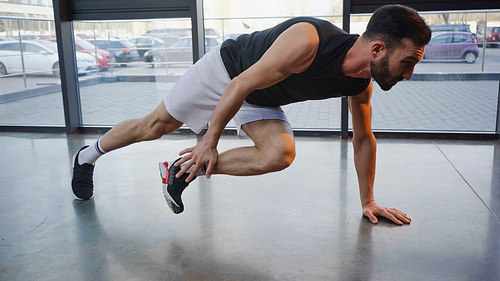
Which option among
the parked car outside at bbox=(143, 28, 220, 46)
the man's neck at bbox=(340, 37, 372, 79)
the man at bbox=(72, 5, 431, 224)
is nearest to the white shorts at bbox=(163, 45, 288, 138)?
the man at bbox=(72, 5, 431, 224)

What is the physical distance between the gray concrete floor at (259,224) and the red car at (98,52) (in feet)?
4.15

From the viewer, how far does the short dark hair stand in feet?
4.83

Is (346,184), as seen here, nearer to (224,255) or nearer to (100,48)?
(224,255)

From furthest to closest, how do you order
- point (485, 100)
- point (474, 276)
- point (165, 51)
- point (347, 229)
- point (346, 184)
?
point (165, 51)
point (485, 100)
point (346, 184)
point (347, 229)
point (474, 276)

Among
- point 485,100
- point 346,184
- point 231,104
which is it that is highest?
point 231,104

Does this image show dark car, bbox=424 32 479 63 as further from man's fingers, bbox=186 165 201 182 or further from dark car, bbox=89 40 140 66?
man's fingers, bbox=186 165 201 182

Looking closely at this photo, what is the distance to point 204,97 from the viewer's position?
1960 millimetres

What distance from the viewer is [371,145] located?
2082 mm

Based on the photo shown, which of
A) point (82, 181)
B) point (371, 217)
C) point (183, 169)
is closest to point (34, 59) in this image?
point (82, 181)

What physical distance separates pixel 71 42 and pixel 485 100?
3.61 metres

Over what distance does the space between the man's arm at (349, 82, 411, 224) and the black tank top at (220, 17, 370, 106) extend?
0.24m

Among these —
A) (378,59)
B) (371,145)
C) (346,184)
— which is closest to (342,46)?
(378,59)

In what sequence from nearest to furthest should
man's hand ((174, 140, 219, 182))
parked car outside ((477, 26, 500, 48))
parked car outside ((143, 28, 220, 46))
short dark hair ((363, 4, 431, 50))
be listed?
short dark hair ((363, 4, 431, 50))
man's hand ((174, 140, 219, 182))
parked car outside ((477, 26, 500, 48))
parked car outside ((143, 28, 220, 46))

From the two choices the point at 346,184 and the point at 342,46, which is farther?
the point at 346,184
